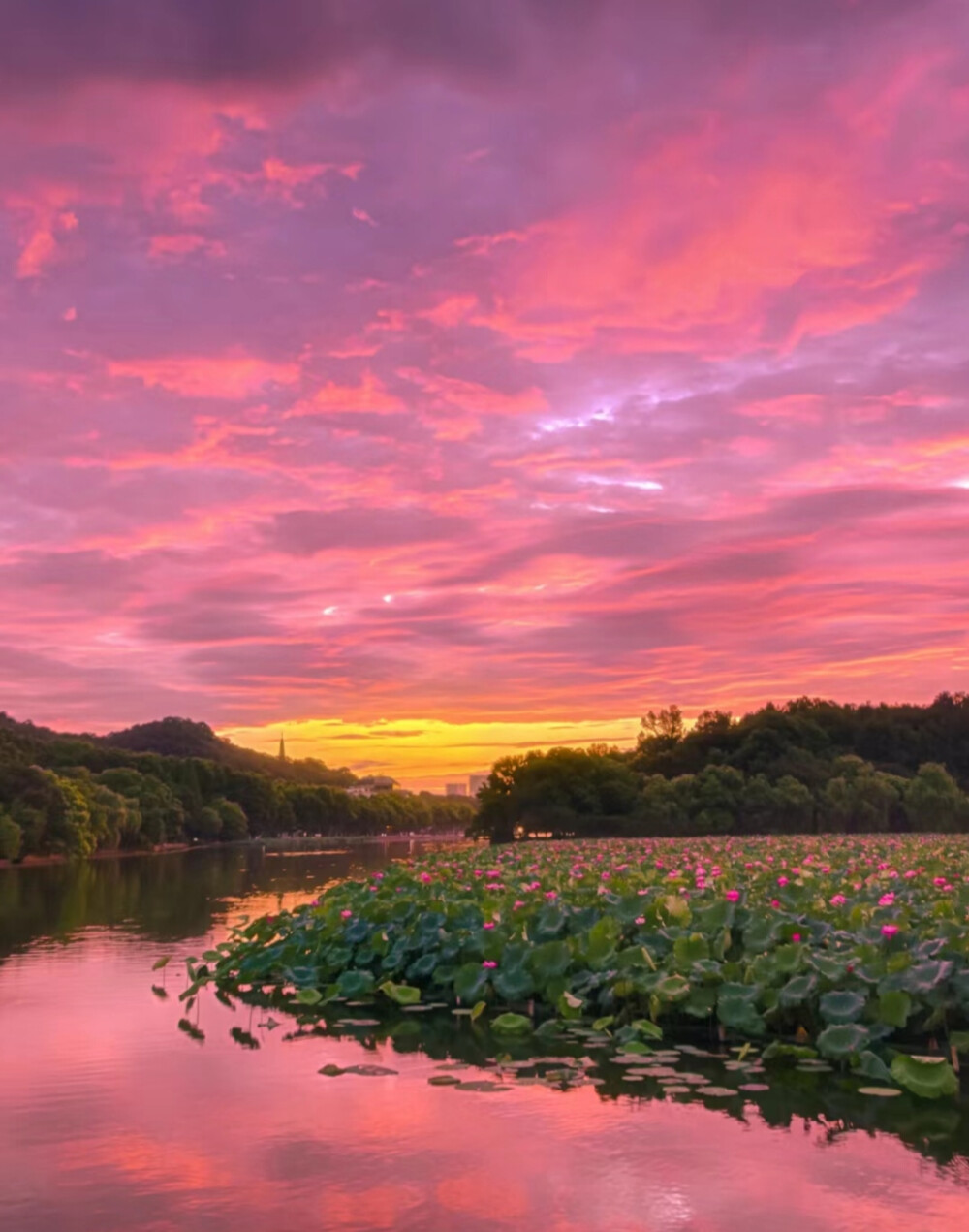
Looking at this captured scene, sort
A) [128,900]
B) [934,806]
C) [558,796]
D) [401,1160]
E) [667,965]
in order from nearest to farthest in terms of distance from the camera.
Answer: [401,1160] → [667,965] → [128,900] → [934,806] → [558,796]

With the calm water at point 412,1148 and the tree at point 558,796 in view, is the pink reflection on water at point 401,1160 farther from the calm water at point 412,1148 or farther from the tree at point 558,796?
the tree at point 558,796

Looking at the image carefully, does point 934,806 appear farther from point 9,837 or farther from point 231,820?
point 231,820

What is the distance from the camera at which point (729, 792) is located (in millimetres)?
73500

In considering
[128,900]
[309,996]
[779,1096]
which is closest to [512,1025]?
[309,996]

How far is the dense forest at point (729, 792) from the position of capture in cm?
7212

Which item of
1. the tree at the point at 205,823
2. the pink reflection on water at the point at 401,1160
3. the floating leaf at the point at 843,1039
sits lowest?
the tree at the point at 205,823

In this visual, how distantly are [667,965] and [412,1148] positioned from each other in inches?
154

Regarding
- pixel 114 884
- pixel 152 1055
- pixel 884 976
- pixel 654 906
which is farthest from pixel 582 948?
pixel 114 884

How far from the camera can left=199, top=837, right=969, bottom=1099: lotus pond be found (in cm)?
930

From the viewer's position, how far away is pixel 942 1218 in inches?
237

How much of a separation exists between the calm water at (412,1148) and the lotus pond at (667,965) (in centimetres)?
60

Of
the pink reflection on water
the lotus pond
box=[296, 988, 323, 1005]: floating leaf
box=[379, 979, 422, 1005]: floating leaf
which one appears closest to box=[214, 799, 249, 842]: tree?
the lotus pond

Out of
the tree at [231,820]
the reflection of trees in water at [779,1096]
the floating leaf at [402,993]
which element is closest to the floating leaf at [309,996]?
the floating leaf at [402,993]

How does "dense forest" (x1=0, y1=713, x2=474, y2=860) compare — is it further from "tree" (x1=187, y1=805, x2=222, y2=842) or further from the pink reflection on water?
the pink reflection on water
